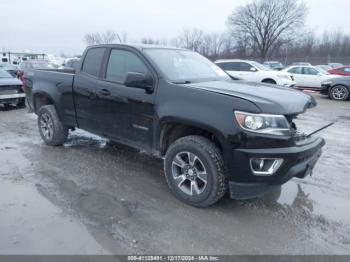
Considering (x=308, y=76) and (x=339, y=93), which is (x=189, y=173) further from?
(x=308, y=76)

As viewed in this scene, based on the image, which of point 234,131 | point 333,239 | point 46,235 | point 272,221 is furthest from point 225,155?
point 46,235

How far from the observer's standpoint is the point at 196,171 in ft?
12.0

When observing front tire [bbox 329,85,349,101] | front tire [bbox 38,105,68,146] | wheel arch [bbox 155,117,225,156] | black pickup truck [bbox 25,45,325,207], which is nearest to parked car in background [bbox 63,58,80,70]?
black pickup truck [bbox 25,45,325,207]

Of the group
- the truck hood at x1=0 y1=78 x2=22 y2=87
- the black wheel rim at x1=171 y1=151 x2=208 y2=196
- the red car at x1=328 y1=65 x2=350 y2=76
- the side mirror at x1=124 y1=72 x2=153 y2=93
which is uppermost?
the red car at x1=328 y1=65 x2=350 y2=76

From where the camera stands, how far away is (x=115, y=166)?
16.4ft

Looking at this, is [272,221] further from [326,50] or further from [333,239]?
[326,50]

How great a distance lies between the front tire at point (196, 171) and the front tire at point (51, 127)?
2801 mm

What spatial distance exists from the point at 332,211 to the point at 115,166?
311 centimetres

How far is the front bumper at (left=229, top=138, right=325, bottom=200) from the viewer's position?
Result: 10.5 ft

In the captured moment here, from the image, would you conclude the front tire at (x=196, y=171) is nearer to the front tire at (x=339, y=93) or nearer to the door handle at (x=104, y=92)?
the door handle at (x=104, y=92)

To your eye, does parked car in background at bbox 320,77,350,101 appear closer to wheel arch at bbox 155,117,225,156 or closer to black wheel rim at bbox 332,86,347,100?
black wheel rim at bbox 332,86,347,100

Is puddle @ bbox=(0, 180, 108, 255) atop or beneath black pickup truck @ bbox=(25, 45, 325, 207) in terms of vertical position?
beneath

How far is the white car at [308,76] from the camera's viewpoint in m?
16.4

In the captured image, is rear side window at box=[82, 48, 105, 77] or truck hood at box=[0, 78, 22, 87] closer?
rear side window at box=[82, 48, 105, 77]
